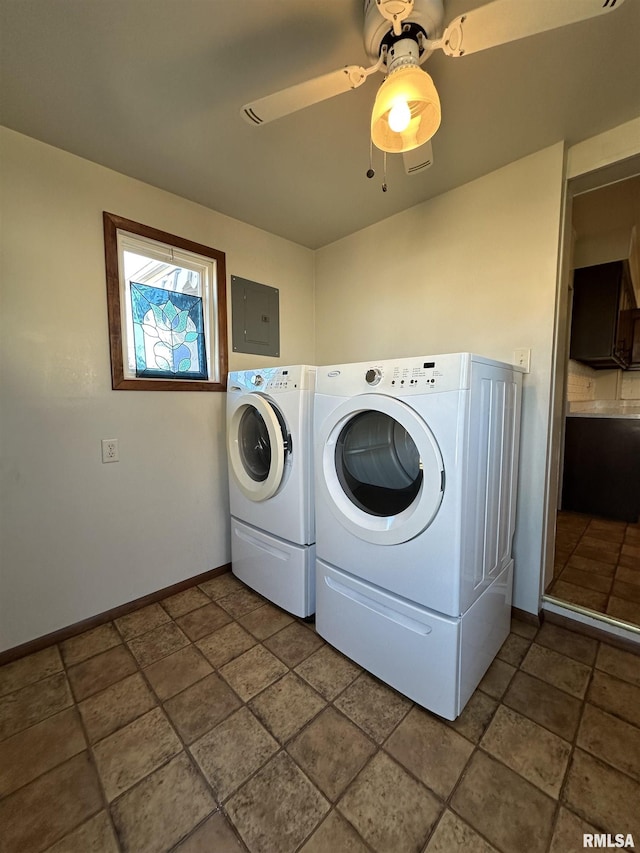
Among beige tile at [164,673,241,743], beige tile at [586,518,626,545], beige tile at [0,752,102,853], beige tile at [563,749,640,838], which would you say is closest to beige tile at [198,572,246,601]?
beige tile at [164,673,241,743]

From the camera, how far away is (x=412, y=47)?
931 mm

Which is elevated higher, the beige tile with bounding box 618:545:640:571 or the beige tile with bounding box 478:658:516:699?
the beige tile with bounding box 618:545:640:571

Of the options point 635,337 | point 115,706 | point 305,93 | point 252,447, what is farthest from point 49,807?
point 635,337

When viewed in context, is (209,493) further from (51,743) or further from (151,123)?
(151,123)

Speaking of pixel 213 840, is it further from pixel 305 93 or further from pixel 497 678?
pixel 305 93

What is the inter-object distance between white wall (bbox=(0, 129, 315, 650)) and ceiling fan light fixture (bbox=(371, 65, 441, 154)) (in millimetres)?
1361

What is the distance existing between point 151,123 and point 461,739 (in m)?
2.61

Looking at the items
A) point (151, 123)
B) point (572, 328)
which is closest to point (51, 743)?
point (151, 123)

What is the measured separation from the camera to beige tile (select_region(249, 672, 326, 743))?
118cm

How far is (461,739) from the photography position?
1.13 meters

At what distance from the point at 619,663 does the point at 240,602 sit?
1.81 m

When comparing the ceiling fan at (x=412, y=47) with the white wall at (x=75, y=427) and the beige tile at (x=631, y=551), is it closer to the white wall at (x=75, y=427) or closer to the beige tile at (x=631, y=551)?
the white wall at (x=75, y=427)

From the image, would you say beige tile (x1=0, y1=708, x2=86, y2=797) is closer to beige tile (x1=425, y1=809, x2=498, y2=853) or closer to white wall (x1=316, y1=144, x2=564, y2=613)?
beige tile (x1=425, y1=809, x2=498, y2=853)

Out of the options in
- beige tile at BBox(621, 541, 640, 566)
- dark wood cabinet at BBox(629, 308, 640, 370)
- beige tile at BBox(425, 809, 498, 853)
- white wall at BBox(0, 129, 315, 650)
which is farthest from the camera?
dark wood cabinet at BBox(629, 308, 640, 370)
